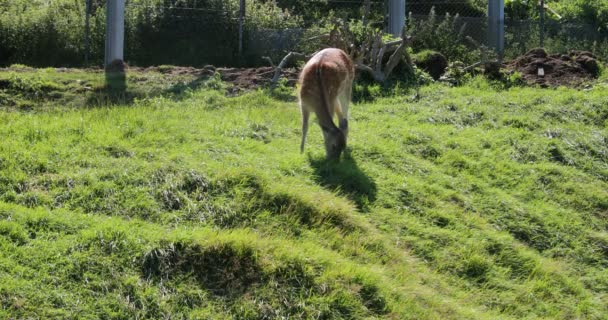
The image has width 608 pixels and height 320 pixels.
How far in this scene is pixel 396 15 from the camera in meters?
17.0

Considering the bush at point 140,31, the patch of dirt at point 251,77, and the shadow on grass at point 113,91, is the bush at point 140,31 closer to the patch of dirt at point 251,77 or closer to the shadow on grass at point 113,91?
the shadow on grass at point 113,91

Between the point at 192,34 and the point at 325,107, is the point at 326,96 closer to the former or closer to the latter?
the point at 325,107

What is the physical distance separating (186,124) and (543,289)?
461 centimetres

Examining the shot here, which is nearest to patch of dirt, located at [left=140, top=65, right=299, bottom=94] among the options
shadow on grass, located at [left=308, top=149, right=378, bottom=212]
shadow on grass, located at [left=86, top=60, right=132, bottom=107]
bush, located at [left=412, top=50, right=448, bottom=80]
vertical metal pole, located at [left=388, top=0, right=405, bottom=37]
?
shadow on grass, located at [left=86, top=60, right=132, bottom=107]

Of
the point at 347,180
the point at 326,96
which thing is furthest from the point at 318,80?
the point at 347,180

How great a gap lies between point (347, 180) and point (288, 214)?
57.0 inches

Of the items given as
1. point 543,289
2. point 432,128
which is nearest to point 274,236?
point 543,289

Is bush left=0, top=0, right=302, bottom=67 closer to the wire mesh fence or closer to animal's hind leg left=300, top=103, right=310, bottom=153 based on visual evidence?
the wire mesh fence

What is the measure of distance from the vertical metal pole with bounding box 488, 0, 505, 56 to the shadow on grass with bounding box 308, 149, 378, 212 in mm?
10216

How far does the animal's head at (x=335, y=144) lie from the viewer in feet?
29.6

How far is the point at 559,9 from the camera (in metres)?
25.7

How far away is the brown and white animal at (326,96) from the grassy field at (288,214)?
26 cm

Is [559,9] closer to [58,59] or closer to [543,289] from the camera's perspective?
[58,59]

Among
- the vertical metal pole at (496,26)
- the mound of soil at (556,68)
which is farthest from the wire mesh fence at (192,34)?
the mound of soil at (556,68)
